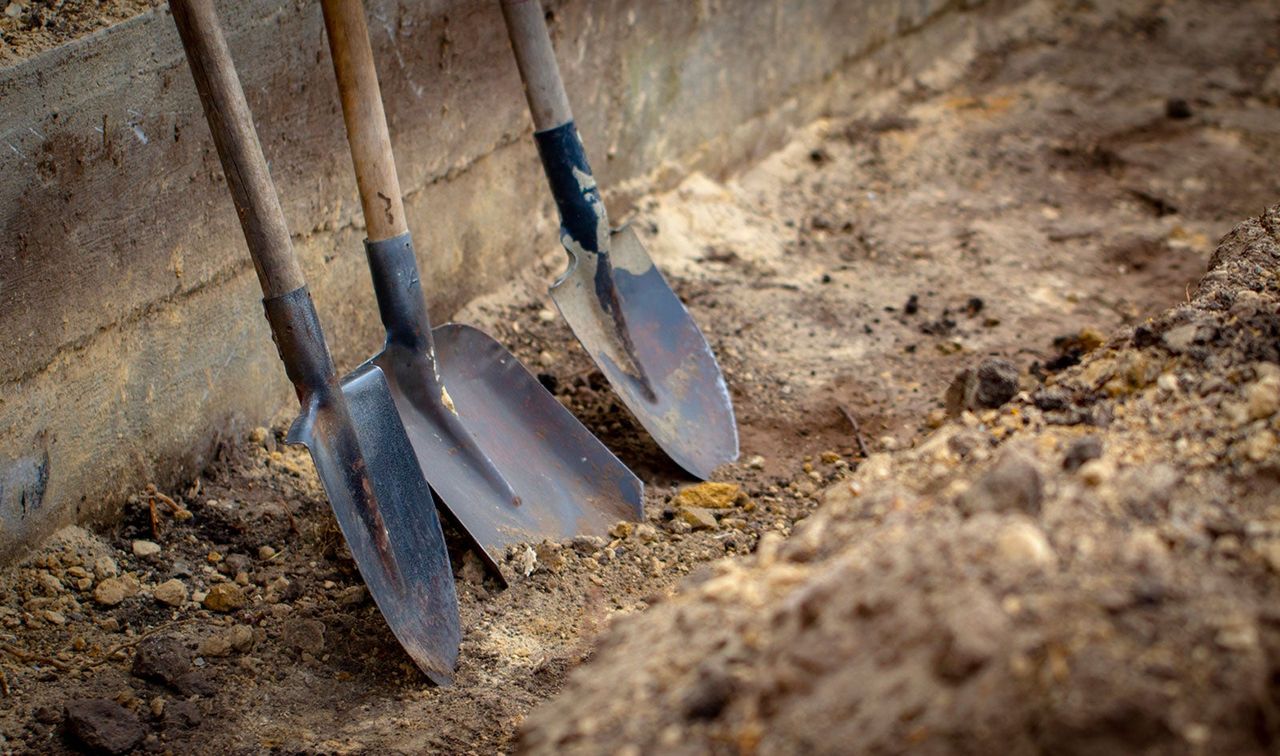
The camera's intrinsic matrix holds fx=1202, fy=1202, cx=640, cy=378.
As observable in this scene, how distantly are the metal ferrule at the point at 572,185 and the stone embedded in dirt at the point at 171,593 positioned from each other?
111 centimetres

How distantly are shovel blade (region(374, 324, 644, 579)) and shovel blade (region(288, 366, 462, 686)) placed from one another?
4.1 inches

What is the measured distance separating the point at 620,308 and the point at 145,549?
44.3 inches

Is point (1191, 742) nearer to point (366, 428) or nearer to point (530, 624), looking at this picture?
point (530, 624)

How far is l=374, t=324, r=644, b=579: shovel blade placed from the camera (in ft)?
7.68

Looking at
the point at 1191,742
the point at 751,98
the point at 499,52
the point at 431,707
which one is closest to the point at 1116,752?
the point at 1191,742

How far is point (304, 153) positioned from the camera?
2.54m

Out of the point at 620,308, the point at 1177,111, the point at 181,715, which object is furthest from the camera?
the point at 1177,111

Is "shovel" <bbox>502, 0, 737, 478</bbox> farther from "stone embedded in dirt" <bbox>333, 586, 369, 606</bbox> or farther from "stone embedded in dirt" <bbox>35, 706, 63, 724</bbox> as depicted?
"stone embedded in dirt" <bbox>35, 706, 63, 724</bbox>

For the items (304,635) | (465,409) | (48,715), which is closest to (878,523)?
(304,635)

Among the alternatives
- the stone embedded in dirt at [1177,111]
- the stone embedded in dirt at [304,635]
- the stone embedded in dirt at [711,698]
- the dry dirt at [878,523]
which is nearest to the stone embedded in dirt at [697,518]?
the dry dirt at [878,523]

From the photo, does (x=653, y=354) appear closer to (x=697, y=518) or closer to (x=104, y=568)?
(x=697, y=518)

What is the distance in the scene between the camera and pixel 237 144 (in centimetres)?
196

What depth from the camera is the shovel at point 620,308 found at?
8.66 feet

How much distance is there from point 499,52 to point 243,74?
2.65 feet
